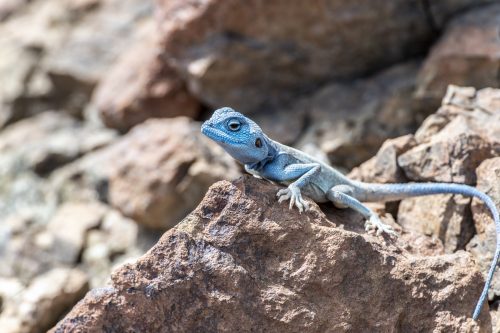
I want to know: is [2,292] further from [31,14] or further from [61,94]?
[31,14]

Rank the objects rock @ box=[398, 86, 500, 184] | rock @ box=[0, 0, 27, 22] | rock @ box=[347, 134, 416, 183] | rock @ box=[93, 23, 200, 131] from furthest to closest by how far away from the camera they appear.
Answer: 1. rock @ box=[0, 0, 27, 22]
2. rock @ box=[93, 23, 200, 131]
3. rock @ box=[347, 134, 416, 183]
4. rock @ box=[398, 86, 500, 184]

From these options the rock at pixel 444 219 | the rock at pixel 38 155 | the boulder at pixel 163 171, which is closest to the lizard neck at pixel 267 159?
the rock at pixel 444 219

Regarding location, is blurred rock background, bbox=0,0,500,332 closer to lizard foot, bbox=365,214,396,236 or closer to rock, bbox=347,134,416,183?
rock, bbox=347,134,416,183

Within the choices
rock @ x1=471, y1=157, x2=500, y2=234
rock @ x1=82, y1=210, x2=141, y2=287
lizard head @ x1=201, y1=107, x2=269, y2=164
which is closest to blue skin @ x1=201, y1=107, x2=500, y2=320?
lizard head @ x1=201, y1=107, x2=269, y2=164

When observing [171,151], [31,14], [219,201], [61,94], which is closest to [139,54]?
[61,94]

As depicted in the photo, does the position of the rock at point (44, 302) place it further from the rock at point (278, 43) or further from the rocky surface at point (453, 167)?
the rocky surface at point (453, 167)

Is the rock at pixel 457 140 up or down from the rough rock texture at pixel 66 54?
up
